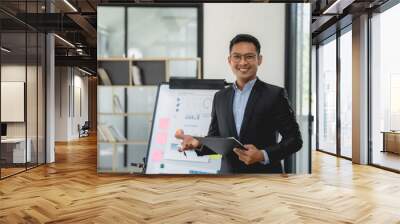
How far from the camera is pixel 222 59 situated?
5910mm

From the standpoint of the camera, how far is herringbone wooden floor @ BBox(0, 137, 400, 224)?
13.3 feet

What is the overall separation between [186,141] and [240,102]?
98 cm

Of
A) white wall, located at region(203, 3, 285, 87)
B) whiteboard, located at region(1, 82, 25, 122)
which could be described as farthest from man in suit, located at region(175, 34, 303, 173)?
whiteboard, located at region(1, 82, 25, 122)

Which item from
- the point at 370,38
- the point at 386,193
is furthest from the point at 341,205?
the point at 370,38

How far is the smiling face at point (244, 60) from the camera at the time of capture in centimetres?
580

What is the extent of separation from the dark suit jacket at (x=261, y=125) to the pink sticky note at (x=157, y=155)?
601mm

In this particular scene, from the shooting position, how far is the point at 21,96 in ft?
24.1

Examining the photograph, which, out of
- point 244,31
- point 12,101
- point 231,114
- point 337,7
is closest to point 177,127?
point 231,114

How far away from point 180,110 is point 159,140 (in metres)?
0.56

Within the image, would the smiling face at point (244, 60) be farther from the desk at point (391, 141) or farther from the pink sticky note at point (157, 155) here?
the desk at point (391, 141)

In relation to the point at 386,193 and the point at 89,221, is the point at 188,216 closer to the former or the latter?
the point at 89,221

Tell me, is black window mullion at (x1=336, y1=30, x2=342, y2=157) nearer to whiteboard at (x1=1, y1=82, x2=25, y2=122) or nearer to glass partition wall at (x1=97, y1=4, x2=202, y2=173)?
glass partition wall at (x1=97, y1=4, x2=202, y2=173)

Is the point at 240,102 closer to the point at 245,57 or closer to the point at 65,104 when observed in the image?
the point at 245,57

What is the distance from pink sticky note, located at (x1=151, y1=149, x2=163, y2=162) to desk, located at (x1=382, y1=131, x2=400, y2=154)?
428 cm
